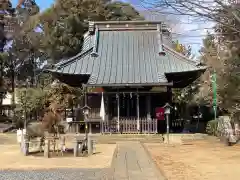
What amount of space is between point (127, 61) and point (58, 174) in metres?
15.2

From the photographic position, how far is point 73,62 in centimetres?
2466

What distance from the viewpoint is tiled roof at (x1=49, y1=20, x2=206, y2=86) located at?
76.8 ft

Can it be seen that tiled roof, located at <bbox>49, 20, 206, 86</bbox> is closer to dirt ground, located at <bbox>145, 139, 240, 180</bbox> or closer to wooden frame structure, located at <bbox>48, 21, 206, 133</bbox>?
wooden frame structure, located at <bbox>48, 21, 206, 133</bbox>

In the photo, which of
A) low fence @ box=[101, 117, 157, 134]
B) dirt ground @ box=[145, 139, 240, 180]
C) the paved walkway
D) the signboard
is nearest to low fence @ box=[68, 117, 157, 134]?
low fence @ box=[101, 117, 157, 134]

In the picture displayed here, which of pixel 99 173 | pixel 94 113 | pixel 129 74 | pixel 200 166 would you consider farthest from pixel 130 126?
pixel 99 173

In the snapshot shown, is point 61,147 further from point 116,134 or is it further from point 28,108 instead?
point 28,108

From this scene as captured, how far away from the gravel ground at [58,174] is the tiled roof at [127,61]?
39.7 ft

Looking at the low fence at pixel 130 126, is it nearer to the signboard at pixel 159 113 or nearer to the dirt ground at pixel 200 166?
the signboard at pixel 159 113

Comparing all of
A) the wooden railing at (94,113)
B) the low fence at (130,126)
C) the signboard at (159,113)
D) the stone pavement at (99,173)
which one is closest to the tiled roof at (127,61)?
the signboard at (159,113)

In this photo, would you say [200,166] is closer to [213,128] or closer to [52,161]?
[52,161]

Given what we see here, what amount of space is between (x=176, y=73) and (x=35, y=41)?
19.6 meters

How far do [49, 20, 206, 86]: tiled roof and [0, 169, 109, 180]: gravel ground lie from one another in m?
12.1

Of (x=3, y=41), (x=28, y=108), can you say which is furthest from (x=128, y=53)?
(x=3, y=41)

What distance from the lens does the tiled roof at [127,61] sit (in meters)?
23.4
